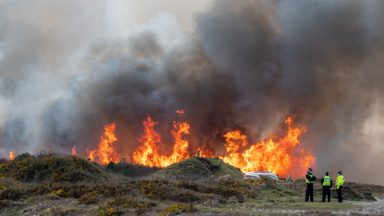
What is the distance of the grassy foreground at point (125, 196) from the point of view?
26.3m

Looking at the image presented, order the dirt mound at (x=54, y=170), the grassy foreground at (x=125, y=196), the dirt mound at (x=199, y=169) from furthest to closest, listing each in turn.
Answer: the dirt mound at (x=199, y=169)
the dirt mound at (x=54, y=170)
the grassy foreground at (x=125, y=196)

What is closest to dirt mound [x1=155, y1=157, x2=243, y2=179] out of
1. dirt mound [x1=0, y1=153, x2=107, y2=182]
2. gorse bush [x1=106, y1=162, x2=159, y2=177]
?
gorse bush [x1=106, y1=162, x2=159, y2=177]

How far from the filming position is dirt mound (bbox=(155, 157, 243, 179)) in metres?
55.5

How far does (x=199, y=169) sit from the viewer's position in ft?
191

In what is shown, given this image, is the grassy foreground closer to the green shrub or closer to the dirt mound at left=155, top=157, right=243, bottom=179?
the green shrub

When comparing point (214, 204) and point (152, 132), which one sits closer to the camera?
point (214, 204)

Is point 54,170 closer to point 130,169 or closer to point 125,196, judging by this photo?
point 125,196

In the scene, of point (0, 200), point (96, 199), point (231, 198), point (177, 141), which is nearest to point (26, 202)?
point (0, 200)

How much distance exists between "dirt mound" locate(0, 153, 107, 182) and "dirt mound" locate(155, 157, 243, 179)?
35.2ft

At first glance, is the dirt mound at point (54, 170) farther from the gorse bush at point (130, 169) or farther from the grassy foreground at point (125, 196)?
the gorse bush at point (130, 169)

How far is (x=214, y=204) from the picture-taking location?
2956cm

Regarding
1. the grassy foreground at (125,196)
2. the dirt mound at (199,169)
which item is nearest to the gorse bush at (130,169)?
the dirt mound at (199,169)

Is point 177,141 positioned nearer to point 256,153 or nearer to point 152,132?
point 152,132

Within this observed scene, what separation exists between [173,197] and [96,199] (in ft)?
16.8
